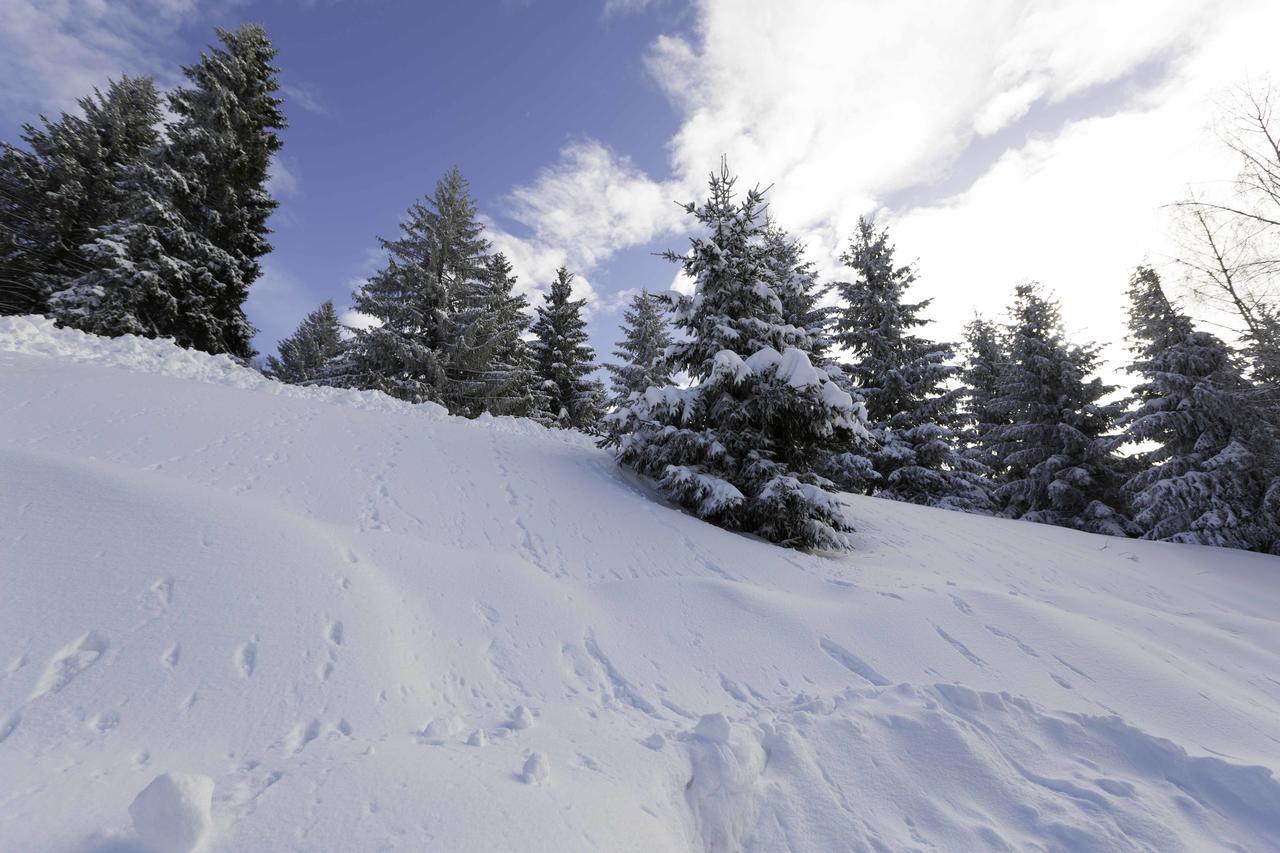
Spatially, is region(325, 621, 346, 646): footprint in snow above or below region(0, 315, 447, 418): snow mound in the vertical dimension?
below

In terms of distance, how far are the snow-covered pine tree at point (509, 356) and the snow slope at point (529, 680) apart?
35.5 feet

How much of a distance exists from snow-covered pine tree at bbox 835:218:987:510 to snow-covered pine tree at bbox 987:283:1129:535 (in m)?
2.24

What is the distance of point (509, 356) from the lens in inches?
813

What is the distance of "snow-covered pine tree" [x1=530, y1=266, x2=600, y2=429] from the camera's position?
2334 cm

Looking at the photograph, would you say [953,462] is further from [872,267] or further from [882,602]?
[882,602]

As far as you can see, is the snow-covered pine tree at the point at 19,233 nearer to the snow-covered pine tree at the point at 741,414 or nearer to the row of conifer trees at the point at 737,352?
the row of conifer trees at the point at 737,352

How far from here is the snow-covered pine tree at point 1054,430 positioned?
14711 mm

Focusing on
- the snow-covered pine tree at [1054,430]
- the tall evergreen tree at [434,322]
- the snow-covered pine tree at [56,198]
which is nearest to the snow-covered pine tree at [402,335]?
the tall evergreen tree at [434,322]

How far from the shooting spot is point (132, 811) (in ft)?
5.38

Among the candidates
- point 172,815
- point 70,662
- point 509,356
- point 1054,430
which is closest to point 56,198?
point 509,356

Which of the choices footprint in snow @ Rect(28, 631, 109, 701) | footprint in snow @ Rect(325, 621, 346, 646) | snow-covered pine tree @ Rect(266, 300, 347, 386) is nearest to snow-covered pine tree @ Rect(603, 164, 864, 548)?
footprint in snow @ Rect(325, 621, 346, 646)

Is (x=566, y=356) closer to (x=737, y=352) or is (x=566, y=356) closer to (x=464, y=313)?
(x=464, y=313)

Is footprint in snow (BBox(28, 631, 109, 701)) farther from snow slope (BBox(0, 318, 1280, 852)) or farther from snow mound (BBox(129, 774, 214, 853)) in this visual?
snow mound (BBox(129, 774, 214, 853))

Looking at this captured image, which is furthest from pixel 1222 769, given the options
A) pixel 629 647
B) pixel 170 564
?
pixel 170 564
